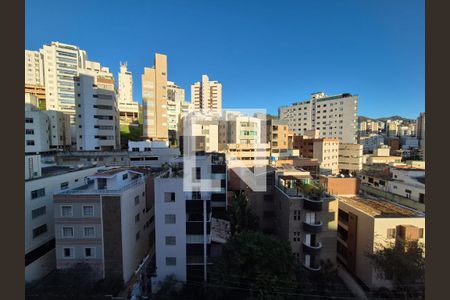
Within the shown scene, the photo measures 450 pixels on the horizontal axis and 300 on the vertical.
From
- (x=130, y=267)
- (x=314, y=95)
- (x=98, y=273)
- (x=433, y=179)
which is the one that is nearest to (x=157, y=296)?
(x=130, y=267)

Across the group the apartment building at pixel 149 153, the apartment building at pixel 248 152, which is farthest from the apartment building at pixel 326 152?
the apartment building at pixel 149 153

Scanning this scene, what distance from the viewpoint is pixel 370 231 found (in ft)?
26.2

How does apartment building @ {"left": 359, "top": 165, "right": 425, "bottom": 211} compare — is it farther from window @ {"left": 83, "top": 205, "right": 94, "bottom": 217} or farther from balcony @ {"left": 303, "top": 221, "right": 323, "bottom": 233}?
window @ {"left": 83, "top": 205, "right": 94, "bottom": 217}

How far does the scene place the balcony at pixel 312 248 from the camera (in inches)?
328

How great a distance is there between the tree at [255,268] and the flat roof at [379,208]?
4.34 metres

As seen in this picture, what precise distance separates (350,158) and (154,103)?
25548mm

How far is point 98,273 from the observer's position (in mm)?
7648

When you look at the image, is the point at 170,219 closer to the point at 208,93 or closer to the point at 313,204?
the point at 313,204

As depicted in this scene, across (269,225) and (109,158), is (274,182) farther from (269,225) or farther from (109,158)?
(109,158)

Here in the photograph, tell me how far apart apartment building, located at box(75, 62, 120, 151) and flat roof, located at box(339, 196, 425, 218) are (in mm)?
21250

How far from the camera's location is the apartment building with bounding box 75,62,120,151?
19.9 m

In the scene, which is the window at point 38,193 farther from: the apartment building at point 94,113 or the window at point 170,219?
the apartment building at point 94,113

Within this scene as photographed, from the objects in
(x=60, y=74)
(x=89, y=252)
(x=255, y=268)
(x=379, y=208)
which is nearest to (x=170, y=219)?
(x=89, y=252)

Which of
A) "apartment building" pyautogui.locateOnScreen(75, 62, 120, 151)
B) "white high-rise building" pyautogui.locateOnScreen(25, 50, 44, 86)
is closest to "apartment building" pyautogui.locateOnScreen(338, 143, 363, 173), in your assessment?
"apartment building" pyautogui.locateOnScreen(75, 62, 120, 151)
